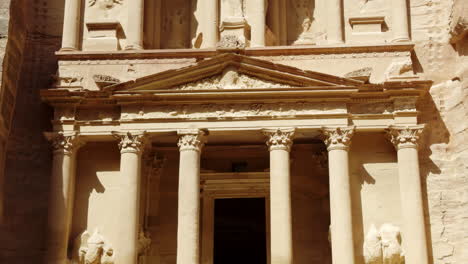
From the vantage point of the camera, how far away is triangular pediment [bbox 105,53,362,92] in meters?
16.7

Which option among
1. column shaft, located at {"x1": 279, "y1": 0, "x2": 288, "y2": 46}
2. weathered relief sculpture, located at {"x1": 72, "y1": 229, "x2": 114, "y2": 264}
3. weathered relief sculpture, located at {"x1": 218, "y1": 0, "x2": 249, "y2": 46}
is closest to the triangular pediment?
weathered relief sculpture, located at {"x1": 218, "y1": 0, "x2": 249, "y2": 46}

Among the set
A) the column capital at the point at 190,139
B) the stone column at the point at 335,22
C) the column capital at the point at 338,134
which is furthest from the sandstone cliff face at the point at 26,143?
the stone column at the point at 335,22

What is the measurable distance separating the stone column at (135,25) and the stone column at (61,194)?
112 inches

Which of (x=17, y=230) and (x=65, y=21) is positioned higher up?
(x=65, y=21)

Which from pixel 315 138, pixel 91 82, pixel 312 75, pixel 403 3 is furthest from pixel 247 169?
pixel 403 3

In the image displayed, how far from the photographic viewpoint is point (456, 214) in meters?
16.4

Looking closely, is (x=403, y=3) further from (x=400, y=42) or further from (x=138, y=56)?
(x=138, y=56)

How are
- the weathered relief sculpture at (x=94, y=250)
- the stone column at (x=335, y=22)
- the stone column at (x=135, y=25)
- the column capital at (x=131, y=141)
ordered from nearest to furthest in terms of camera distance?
the weathered relief sculpture at (x=94, y=250) → the column capital at (x=131, y=141) → the stone column at (x=335, y=22) → the stone column at (x=135, y=25)

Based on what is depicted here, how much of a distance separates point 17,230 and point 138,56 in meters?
5.11

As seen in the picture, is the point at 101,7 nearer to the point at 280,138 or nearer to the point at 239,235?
the point at 280,138

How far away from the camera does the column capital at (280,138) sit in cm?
1638

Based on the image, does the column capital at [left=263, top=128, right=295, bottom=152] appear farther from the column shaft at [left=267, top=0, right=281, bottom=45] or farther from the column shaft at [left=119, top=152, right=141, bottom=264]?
the column shaft at [left=267, top=0, right=281, bottom=45]

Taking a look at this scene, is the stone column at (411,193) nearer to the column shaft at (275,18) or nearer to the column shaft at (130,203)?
the column shaft at (275,18)

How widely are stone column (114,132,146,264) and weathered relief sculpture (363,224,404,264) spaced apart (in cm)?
515
